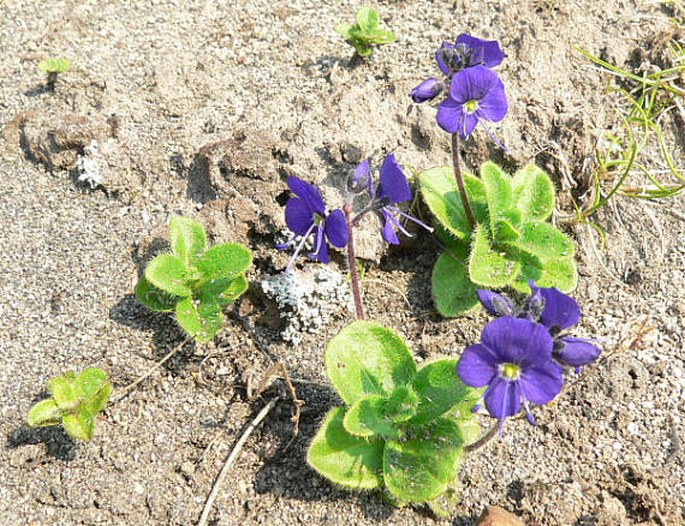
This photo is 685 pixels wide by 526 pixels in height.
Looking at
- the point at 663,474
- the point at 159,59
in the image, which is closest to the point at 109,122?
the point at 159,59

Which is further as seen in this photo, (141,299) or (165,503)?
(141,299)

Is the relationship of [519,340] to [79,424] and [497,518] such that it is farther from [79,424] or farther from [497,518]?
[79,424]

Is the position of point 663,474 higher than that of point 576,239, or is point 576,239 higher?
point 576,239

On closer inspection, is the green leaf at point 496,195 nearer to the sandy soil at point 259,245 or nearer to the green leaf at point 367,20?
the sandy soil at point 259,245

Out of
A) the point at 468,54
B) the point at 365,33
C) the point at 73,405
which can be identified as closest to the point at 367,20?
the point at 365,33

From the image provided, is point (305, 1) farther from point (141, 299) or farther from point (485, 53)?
point (141, 299)

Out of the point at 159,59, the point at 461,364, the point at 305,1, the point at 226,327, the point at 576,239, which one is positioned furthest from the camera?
the point at 305,1
